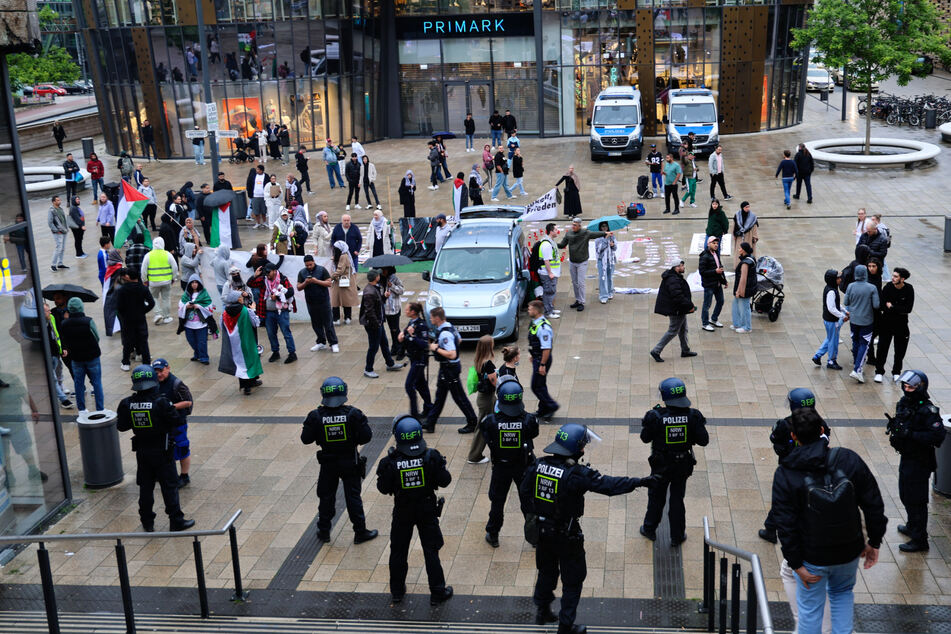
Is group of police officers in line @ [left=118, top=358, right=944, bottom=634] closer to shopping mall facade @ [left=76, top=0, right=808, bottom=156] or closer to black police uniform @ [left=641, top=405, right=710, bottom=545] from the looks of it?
black police uniform @ [left=641, top=405, right=710, bottom=545]

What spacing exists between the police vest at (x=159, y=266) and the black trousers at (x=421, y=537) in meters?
11.0

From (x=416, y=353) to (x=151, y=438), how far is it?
12.6 feet

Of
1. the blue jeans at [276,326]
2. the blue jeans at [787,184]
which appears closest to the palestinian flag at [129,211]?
the blue jeans at [276,326]

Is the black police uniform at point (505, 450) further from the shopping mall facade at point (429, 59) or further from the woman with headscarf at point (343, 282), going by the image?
the shopping mall facade at point (429, 59)

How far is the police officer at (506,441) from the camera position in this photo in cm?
927

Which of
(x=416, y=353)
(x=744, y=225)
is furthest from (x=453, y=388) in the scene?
(x=744, y=225)

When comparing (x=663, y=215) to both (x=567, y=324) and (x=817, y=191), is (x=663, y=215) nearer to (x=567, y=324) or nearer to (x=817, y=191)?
(x=817, y=191)

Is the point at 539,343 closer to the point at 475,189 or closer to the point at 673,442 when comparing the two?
the point at 673,442

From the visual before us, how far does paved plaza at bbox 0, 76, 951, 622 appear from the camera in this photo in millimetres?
9250

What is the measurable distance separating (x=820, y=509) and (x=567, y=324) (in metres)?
11.1

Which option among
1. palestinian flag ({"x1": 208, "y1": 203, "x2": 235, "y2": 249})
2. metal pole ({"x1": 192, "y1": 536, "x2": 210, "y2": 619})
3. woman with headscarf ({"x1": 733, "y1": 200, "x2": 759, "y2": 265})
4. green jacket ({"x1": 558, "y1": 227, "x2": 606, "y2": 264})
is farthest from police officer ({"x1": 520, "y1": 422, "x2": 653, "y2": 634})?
palestinian flag ({"x1": 208, "y1": 203, "x2": 235, "y2": 249})

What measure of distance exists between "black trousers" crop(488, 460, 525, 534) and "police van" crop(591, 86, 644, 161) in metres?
25.1

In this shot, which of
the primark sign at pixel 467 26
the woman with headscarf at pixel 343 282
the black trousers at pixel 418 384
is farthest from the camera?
the primark sign at pixel 467 26

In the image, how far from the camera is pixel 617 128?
33.3 meters
